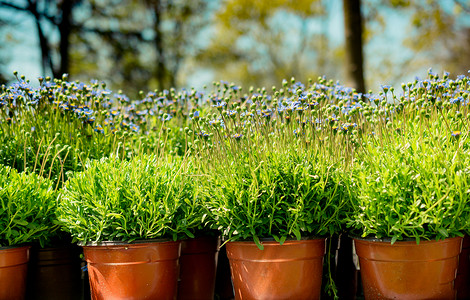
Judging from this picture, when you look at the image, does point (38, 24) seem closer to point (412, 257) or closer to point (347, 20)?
point (347, 20)

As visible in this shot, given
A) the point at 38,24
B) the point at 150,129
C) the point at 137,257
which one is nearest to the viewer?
the point at 137,257

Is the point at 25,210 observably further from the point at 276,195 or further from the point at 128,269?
the point at 276,195

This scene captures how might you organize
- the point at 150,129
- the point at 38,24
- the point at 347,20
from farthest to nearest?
1. the point at 38,24
2. the point at 347,20
3. the point at 150,129

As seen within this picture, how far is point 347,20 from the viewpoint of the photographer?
6395mm

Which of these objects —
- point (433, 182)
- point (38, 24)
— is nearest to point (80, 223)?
point (433, 182)

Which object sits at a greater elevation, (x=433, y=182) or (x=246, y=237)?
(x=433, y=182)

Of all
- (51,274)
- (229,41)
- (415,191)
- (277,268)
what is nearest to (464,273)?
(415,191)

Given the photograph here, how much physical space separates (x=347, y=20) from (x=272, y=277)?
15.8 feet

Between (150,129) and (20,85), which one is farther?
(150,129)

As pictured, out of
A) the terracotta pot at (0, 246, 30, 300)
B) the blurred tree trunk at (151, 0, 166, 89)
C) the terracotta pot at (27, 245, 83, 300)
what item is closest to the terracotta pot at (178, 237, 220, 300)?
the terracotta pot at (27, 245, 83, 300)

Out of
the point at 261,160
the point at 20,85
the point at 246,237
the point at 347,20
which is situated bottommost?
the point at 246,237

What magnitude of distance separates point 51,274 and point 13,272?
30 cm

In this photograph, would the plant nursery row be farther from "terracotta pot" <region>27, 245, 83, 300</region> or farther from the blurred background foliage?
the blurred background foliage

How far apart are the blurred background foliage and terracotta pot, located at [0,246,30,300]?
4.45 meters
